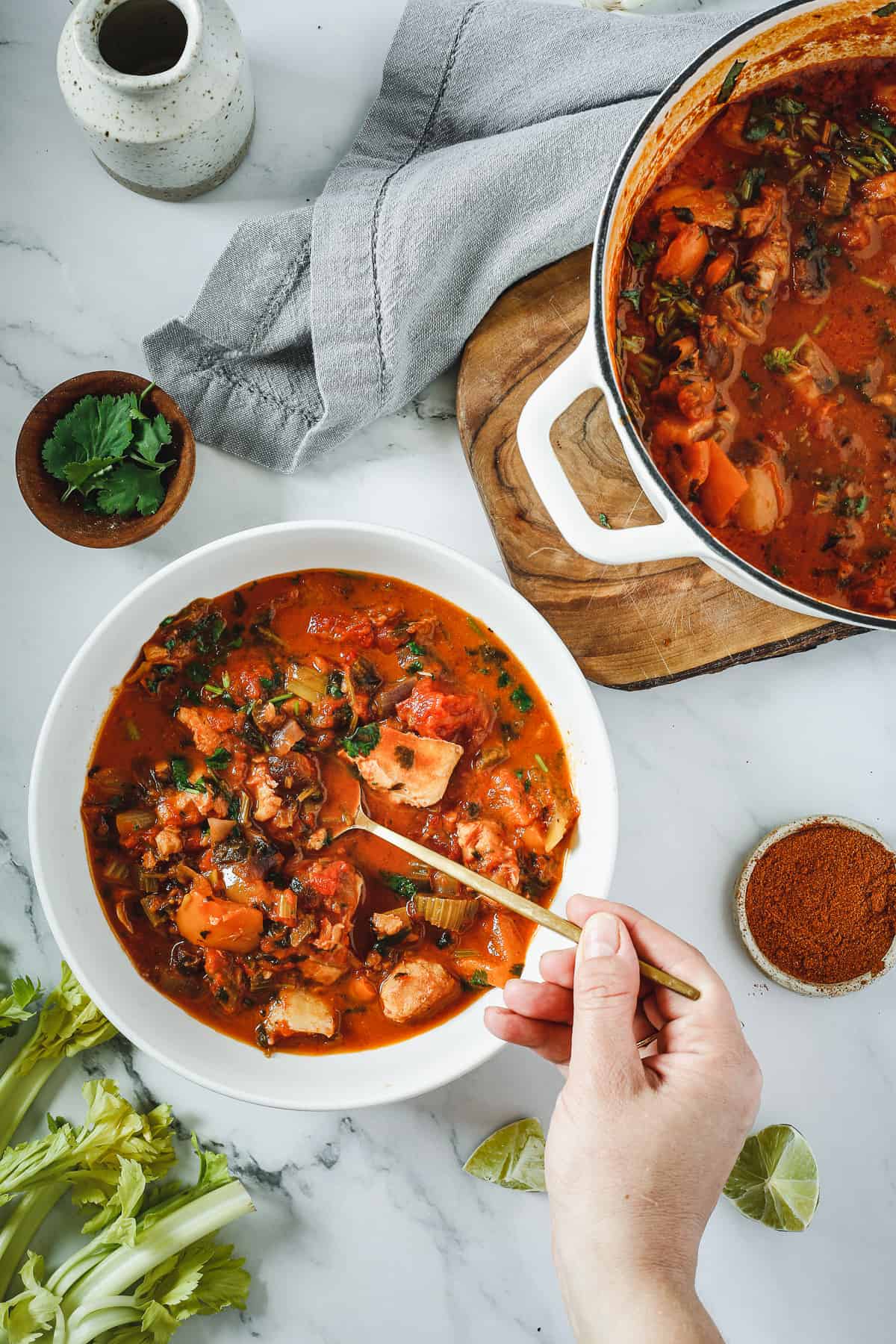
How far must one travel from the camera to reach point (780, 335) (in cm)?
295

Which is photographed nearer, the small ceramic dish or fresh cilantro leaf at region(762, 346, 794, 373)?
fresh cilantro leaf at region(762, 346, 794, 373)

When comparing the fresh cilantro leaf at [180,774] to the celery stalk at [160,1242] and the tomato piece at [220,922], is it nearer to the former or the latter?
the tomato piece at [220,922]

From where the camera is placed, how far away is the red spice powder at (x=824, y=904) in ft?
11.0

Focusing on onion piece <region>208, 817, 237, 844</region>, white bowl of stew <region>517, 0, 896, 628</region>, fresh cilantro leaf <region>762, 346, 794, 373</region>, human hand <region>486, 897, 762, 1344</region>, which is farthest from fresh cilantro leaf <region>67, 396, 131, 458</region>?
human hand <region>486, 897, 762, 1344</region>

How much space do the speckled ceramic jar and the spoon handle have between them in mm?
2020

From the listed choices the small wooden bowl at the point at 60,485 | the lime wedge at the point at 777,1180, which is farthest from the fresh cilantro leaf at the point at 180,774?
the lime wedge at the point at 777,1180

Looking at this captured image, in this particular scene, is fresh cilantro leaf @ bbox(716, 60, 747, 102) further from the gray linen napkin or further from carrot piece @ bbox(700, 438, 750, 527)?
carrot piece @ bbox(700, 438, 750, 527)

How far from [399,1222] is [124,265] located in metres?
3.23

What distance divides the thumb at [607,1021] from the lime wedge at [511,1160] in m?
1.09

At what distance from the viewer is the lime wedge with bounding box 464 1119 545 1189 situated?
3342 millimetres

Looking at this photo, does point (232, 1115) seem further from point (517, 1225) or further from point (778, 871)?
point (778, 871)

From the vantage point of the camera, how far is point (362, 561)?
10.3 feet

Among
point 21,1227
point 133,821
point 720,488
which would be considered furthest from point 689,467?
point 21,1227

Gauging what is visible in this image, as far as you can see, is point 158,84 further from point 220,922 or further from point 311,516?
point 220,922
